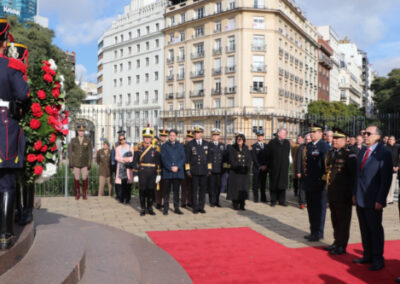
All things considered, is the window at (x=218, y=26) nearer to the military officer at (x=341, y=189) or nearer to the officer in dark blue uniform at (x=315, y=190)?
the officer in dark blue uniform at (x=315, y=190)

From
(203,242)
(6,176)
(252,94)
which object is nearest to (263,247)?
(203,242)

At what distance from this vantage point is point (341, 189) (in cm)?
566

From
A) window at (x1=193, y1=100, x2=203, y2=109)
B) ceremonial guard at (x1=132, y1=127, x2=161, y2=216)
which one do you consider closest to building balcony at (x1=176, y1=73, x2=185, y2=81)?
window at (x1=193, y1=100, x2=203, y2=109)

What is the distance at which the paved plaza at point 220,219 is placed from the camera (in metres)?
6.98

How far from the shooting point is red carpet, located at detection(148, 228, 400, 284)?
4.56m

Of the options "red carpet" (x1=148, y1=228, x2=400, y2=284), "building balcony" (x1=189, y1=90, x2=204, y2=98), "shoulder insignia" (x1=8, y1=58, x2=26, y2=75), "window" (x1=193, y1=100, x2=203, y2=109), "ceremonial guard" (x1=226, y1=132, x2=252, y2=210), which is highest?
"building balcony" (x1=189, y1=90, x2=204, y2=98)

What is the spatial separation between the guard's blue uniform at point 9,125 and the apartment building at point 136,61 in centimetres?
5187

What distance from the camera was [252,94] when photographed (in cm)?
4988

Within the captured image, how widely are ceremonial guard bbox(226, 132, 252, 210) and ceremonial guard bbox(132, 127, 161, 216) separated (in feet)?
6.25

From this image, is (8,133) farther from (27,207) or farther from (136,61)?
(136,61)

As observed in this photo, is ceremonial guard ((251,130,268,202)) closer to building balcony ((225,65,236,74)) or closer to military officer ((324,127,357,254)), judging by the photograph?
military officer ((324,127,357,254))

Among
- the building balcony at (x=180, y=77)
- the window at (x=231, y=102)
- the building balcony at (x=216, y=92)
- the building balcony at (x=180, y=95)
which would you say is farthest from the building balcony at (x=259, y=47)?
the building balcony at (x=180, y=95)

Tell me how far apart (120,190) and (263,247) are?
5600mm

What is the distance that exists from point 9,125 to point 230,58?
48.5 m
